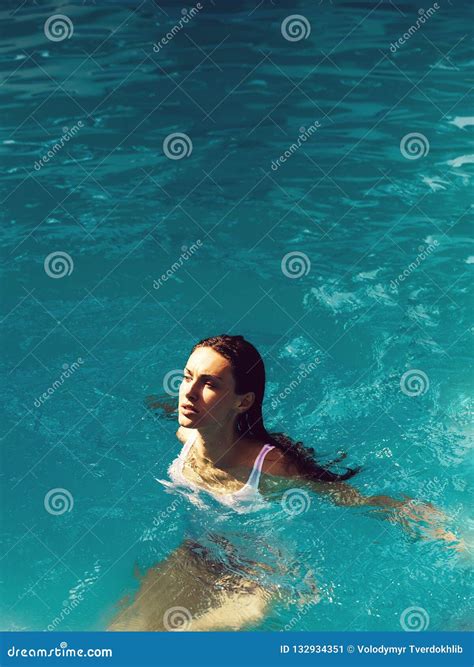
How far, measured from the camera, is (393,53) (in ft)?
35.5

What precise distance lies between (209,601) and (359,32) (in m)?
7.05

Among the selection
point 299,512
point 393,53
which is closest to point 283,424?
point 299,512

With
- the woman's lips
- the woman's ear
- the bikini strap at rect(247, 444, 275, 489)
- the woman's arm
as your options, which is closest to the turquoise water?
the woman's arm

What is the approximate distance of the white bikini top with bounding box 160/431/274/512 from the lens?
6293mm

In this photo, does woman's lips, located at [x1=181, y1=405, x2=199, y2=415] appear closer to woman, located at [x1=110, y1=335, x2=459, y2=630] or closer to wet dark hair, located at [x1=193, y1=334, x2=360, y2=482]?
woman, located at [x1=110, y1=335, x2=459, y2=630]

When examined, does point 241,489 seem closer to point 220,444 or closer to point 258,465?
point 258,465

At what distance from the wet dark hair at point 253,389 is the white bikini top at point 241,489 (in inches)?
6.0

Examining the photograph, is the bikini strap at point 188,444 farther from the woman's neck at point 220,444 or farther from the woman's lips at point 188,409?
the woman's lips at point 188,409

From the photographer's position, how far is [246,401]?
20.1 ft

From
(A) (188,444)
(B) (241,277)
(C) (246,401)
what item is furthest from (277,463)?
(B) (241,277)

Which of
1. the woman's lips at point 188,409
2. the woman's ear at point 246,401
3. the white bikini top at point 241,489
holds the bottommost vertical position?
the white bikini top at point 241,489

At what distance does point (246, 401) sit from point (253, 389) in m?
0.09

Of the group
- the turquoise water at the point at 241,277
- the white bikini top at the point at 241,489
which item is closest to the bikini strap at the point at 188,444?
the white bikini top at the point at 241,489

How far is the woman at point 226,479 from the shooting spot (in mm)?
6000
